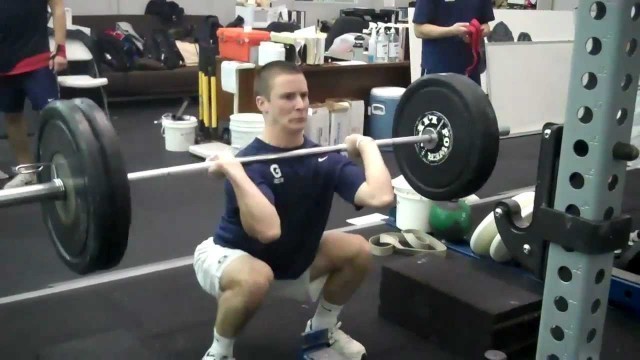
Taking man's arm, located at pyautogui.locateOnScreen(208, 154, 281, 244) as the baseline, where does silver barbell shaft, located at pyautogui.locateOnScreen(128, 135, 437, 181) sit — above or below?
above

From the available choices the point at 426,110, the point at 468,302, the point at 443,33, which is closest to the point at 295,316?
the point at 468,302

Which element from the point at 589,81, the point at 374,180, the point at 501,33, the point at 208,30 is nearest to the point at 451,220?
the point at 374,180

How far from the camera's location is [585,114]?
5.00 ft

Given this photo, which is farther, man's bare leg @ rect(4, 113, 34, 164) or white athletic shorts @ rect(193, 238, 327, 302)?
man's bare leg @ rect(4, 113, 34, 164)

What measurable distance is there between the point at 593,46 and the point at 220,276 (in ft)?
3.75

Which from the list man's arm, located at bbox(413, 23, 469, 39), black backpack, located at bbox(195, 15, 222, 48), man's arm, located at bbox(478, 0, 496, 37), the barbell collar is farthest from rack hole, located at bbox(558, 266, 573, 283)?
black backpack, located at bbox(195, 15, 222, 48)

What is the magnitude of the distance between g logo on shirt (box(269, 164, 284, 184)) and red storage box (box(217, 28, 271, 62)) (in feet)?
9.34

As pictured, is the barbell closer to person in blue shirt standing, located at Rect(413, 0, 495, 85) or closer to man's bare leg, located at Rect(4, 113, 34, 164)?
person in blue shirt standing, located at Rect(413, 0, 495, 85)

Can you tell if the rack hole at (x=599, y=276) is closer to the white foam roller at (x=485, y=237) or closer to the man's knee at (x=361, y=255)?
the man's knee at (x=361, y=255)

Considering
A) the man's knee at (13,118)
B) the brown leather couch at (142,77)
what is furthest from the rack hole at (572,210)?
the brown leather couch at (142,77)

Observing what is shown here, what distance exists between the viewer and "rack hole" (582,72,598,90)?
1.50 meters

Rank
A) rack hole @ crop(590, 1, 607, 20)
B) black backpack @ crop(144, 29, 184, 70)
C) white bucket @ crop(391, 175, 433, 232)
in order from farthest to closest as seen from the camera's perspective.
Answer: black backpack @ crop(144, 29, 184, 70), white bucket @ crop(391, 175, 433, 232), rack hole @ crop(590, 1, 607, 20)

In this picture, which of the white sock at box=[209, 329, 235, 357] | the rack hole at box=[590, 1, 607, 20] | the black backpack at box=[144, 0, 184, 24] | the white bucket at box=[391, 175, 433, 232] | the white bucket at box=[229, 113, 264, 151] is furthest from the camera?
the black backpack at box=[144, 0, 184, 24]

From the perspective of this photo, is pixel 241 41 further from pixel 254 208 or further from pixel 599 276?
pixel 599 276
